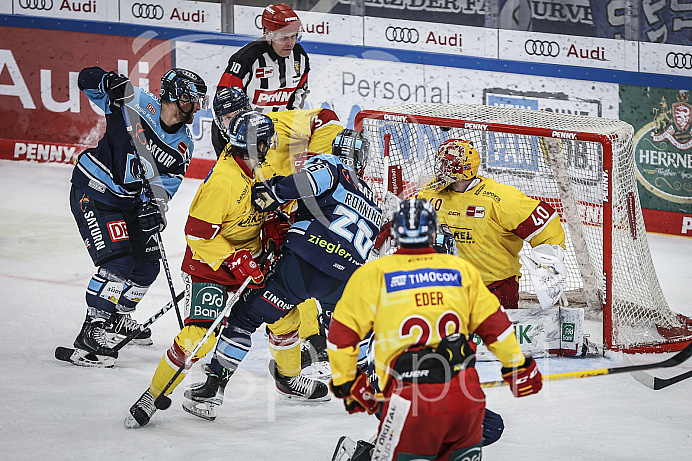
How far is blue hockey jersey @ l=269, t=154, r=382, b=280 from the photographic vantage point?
4.24 metres

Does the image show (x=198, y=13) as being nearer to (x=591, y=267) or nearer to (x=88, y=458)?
(x=591, y=267)

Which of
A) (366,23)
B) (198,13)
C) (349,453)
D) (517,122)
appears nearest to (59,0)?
(198,13)

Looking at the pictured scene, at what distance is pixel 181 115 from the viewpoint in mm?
5184

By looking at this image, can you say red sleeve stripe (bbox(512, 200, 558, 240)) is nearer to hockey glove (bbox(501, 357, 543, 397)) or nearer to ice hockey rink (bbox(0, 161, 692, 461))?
ice hockey rink (bbox(0, 161, 692, 461))

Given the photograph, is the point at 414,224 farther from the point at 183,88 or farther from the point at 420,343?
the point at 183,88

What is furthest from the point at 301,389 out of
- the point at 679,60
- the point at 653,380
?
the point at 679,60

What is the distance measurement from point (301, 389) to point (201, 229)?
108 cm

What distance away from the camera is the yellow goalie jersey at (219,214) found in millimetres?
4273

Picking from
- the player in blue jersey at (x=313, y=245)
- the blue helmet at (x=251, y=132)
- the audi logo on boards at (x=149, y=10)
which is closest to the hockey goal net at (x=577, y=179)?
the player in blue jersey at (x=313, y=245)

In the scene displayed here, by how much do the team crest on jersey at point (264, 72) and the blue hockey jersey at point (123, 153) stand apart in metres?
1.08

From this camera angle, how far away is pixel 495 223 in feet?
17.4

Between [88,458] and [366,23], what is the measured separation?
241 inches

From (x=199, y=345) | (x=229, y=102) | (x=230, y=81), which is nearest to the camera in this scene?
(x=199, y=345)

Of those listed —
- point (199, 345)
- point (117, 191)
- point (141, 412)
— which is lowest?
point (141, 412)
